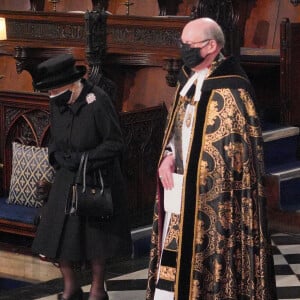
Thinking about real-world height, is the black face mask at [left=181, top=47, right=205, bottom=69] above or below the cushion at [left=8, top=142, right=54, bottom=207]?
above

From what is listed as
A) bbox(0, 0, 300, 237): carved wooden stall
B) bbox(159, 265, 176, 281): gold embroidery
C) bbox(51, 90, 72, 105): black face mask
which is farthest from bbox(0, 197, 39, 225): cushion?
bbox(159, 265, 176, 281): gold embroidery

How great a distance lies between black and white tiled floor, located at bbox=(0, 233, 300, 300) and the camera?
626cm

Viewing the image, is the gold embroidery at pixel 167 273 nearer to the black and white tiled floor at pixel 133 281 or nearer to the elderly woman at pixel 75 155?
the elderly woman at pixel 75 155

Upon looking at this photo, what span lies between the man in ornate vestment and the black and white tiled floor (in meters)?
1.52

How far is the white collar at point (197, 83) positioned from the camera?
15.7 feet

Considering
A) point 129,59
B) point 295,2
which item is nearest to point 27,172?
point 129,59

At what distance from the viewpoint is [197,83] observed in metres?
4.80

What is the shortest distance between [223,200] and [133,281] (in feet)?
6.85

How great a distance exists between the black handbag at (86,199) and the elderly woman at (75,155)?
0.17 feet

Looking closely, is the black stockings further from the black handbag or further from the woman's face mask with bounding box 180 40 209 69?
the woman's face mask with bounding box 180 40 209 69

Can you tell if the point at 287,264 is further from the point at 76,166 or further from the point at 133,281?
the point at 76,166

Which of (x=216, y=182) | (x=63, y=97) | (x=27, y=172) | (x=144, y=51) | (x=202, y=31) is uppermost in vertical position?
(x=202, y=31)

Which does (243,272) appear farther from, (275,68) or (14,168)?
(275,68)

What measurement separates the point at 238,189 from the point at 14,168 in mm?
3038
